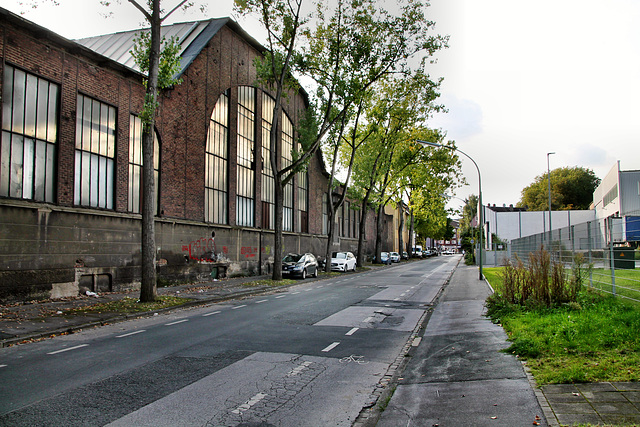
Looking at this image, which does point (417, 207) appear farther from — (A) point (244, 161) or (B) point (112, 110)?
(B) point (112, 110)

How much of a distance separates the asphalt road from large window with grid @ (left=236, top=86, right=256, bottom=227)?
1725 cm

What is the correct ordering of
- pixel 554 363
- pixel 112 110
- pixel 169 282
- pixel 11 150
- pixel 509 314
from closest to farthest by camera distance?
pixel 554 363 < pixel 509 314 < pixel 11 150 < pixel 112 110 < pixel 169 282

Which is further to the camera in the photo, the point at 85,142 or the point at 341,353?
the point at 85,142

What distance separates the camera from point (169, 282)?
69.3ft

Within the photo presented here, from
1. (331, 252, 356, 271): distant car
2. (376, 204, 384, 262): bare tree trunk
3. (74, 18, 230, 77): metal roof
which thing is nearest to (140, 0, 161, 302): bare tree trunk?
(74, 18, 230, 77): metal roof

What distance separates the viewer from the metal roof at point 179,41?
24.2 metres

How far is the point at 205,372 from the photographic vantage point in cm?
651

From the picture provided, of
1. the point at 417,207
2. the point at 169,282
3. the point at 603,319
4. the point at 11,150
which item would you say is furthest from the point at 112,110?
the point at 417,207

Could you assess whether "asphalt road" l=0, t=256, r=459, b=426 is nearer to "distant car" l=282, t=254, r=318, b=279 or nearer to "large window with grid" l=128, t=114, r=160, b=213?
"large window with grid" l=128, t=114, r=160, b=213

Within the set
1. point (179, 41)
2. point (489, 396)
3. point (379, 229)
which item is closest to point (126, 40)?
point (179, 41)

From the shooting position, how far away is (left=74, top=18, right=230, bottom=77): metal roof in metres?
24.2

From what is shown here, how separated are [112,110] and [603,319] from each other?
1818 cm

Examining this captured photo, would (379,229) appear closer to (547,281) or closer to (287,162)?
(287,162)

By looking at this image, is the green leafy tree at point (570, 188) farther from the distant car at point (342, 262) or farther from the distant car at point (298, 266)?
the distant car at point (298, 266)
